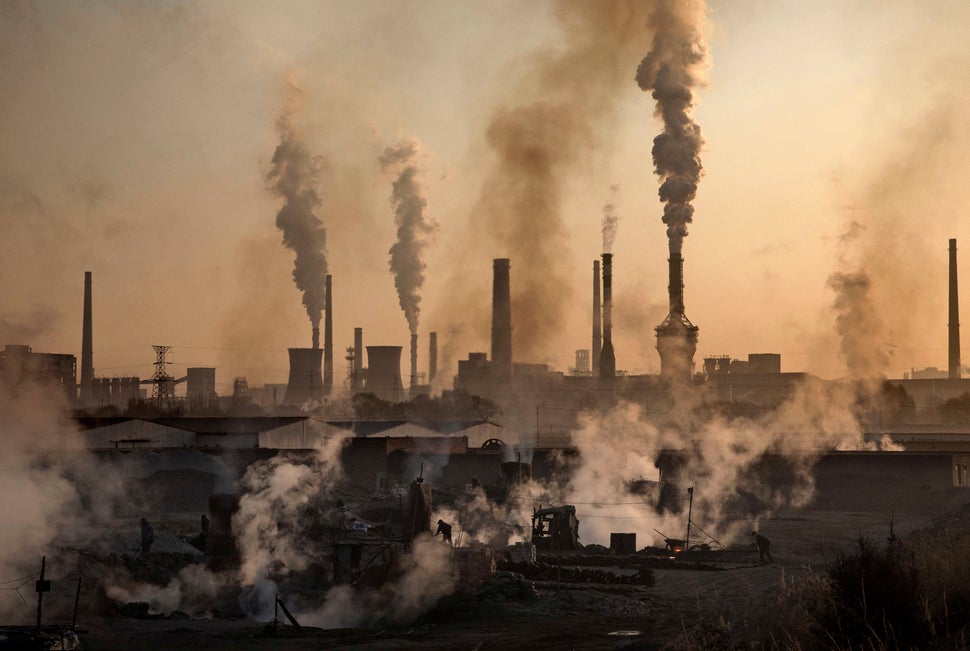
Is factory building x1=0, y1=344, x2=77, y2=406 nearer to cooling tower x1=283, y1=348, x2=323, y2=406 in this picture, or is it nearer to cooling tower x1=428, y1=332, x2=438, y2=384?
cooling tower x1=283, y1=348, x2=323, y2=406

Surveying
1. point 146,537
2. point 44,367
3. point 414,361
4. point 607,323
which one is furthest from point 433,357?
point 146,537

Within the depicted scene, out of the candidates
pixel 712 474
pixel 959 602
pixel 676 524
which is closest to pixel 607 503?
pixel 676 524

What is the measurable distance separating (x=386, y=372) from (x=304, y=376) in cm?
1245

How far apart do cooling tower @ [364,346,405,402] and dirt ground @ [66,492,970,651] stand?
75.5 meters

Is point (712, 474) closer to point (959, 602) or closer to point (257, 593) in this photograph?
point (257, 593)

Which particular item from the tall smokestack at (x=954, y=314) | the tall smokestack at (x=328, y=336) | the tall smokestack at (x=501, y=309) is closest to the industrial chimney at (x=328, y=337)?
the tall smokestack at (x=328, y=336)

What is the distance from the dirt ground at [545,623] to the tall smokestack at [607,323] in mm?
61216

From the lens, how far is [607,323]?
313 ft

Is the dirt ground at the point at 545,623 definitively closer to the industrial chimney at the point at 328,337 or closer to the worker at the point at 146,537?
the worker at the point at 146,537

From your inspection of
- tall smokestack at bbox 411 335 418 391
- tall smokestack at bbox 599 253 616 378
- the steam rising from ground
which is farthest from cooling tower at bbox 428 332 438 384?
the steam rising from ground

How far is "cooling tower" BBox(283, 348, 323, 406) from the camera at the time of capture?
319 feet

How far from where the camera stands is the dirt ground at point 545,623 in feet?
74.2

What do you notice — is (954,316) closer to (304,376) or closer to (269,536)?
(304,376)

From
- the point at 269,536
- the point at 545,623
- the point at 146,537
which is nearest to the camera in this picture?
the point at 545,623
